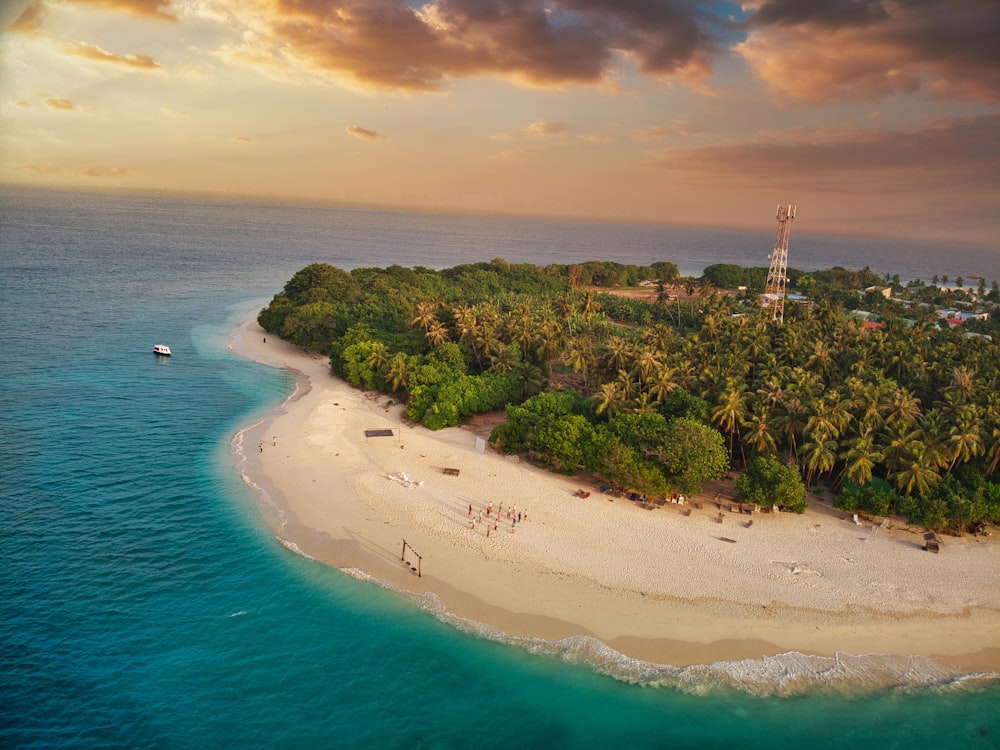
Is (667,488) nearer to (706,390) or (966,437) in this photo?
(706,390)

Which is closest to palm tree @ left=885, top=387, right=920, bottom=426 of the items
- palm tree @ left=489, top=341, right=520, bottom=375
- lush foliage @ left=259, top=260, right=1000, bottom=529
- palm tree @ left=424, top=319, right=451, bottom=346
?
lush foliage @ left=259, top=260, right=1000, bottom=529

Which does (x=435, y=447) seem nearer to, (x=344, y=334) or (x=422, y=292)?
A: (x=344, y=334)

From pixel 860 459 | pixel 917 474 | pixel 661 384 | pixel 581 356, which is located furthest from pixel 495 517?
pixel 917 474

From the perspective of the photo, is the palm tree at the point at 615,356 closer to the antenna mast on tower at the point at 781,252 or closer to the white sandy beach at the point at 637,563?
the white sandy beach at the point at 637,563

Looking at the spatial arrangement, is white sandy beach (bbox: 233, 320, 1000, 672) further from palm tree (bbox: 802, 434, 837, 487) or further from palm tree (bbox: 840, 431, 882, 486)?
palm tree (bbox: 802, 434, 837, 487)

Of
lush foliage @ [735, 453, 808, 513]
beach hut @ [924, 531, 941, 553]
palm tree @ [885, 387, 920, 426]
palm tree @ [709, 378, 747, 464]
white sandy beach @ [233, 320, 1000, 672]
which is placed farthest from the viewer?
palm tree @ [709, 378, 747, 464]

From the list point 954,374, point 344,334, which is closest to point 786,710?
point 954,374

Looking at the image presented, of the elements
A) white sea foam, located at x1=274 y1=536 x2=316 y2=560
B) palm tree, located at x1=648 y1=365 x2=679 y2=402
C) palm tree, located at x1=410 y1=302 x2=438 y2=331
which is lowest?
white sea foam, located at x1=274 y1=536 x2=316 y2=560
